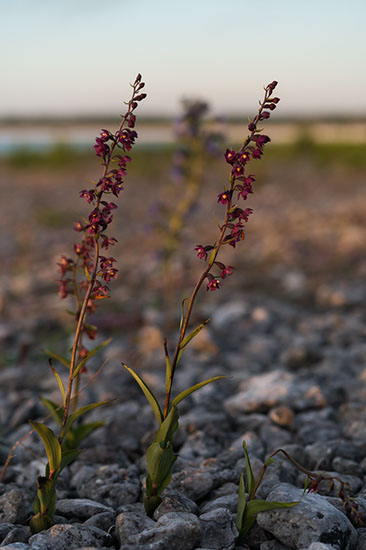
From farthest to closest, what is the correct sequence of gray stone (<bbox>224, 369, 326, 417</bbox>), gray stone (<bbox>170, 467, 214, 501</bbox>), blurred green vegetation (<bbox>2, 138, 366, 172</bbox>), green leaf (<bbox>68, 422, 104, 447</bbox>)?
blurred green vegetation (<bbox>2, 138, 366, 172</bbox>), gray stone (<bbox>224, 369, 326, 417</bbox>), green leaf (<bbox>68, 422, 104, 447</bbox>), gray stone (<bbox>170, 467, 214, 501</bbox>)

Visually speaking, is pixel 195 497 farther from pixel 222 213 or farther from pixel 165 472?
pixel 222 213

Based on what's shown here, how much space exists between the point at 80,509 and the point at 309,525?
1.10 metres

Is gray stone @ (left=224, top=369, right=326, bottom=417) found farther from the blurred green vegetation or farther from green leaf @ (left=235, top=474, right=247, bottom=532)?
the blurred green vegetation

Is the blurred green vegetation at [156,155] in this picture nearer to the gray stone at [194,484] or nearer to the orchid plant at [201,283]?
the gray stone at [194,484]

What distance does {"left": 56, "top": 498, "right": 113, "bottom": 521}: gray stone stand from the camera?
272cm

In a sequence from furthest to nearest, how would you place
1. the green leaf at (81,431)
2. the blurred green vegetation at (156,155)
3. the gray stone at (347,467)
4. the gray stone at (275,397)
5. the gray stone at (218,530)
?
1. the blurred green vegetation at (156,155)
2. the gray stone at (275,397)
3. the green leaf at (81,431)
4. the gray stone at (347,467)
5. the gray stone at (218,530)

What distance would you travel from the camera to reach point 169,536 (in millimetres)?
2342

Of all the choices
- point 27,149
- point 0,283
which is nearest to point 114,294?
point 0,283

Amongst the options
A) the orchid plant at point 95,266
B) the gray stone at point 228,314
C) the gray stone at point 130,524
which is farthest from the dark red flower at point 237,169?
the gray stone at point 228,314

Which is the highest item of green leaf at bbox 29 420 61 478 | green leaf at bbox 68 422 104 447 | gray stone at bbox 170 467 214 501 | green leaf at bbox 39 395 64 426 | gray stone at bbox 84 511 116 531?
green leaf at bbox 39 395 64 426

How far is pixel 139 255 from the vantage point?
9078 mm

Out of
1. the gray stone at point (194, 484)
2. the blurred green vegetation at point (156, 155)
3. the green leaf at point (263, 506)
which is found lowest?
the green leaf at point (263, 506)

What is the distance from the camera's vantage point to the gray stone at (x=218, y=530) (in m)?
2.43

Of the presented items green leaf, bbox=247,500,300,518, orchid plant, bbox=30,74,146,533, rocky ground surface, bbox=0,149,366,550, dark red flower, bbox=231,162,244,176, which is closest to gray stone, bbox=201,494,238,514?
rocky ground surface, bbox=0,149,366,550
